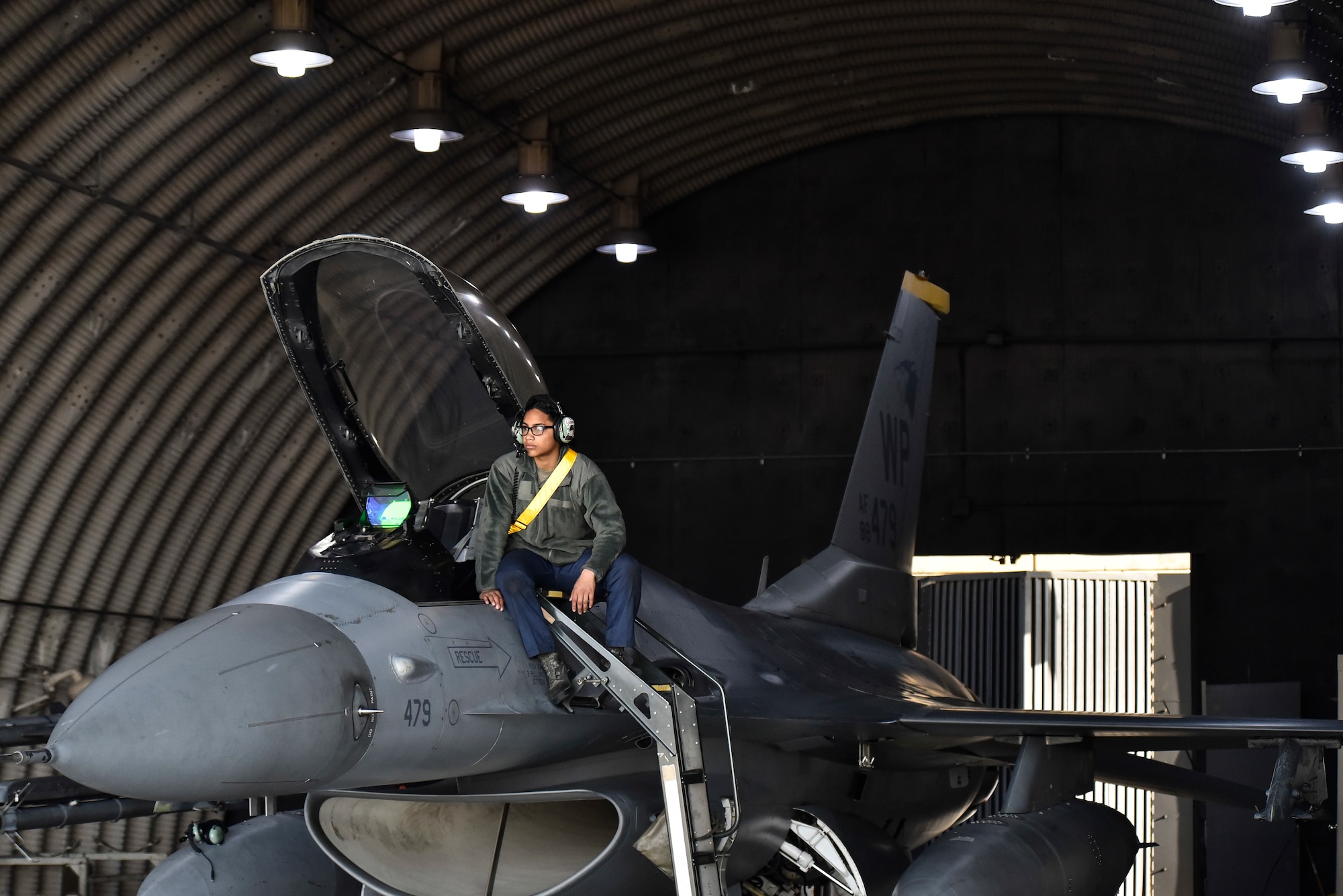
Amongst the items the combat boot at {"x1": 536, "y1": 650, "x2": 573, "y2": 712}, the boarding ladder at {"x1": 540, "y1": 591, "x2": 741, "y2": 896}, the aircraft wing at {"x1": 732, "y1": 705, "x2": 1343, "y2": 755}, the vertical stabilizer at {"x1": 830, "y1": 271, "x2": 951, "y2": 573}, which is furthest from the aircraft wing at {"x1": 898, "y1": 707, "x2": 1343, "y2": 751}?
the combat boot at {"x1": 536, "y1": 650, "x2": 573, "y2": 712}

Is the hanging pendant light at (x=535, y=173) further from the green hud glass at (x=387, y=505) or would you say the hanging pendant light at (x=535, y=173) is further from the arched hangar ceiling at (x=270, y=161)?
the green hud glass at (x=387, y=505)

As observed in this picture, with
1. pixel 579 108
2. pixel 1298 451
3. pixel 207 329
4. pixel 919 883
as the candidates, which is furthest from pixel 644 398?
pixel 919 883

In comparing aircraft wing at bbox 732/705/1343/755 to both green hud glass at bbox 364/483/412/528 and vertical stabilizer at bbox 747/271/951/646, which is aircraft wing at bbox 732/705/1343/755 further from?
green hud glass at bbox 364/483/412/528

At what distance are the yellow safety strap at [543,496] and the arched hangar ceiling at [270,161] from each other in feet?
15.7

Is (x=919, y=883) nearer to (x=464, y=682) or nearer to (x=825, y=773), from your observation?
(x=825, y=773)

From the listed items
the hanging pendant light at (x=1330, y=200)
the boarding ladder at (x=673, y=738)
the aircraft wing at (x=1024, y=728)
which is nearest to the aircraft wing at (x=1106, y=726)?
the aircraft wing at (x=1024, y=728)

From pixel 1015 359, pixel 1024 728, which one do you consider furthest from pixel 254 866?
pixel 1015 359

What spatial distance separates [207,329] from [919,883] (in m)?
7.52

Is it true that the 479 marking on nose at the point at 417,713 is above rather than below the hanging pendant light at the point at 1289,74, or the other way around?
below

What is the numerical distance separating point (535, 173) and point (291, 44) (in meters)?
3.77

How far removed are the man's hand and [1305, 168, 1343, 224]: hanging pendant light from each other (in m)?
8.06

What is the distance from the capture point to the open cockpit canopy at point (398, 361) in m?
5.96

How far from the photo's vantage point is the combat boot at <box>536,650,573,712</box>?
5.44 metres

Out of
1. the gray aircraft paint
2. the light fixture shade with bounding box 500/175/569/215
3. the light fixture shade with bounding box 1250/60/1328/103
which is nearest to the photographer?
the gray aircraft paint
